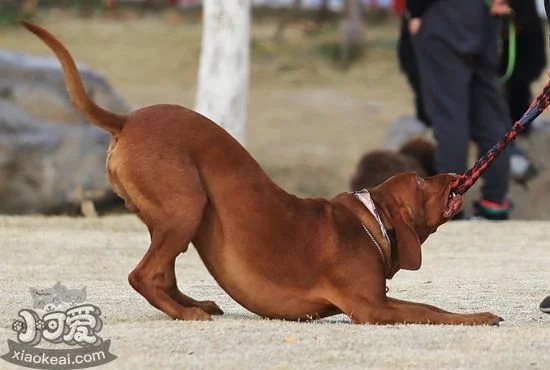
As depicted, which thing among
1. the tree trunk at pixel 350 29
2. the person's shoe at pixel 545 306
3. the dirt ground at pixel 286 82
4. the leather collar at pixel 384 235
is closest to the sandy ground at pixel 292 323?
the person's shoe at pixel 545 306

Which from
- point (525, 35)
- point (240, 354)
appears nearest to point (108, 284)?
point (240, 354)

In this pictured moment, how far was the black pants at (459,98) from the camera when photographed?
31.8 feet

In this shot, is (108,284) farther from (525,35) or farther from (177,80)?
(177,80)

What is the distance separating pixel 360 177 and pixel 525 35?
1.84 meters

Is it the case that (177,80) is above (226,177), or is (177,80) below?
below

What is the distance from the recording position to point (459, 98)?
9719 mm

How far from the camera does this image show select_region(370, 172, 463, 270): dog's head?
5266 mm

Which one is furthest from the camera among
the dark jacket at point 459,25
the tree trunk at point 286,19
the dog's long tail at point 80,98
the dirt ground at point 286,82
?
the tree trunk at point 286,19

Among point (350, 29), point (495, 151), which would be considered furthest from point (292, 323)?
point (350, 29)

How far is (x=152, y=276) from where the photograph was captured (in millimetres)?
5152

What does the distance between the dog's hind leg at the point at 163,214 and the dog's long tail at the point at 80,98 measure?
0.69 feet

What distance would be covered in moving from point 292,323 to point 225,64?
6030 millimetres

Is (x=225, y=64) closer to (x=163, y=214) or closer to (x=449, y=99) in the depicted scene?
(x=449, y=99)

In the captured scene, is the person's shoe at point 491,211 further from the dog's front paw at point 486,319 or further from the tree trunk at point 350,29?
the tree trunk at point 350,29
